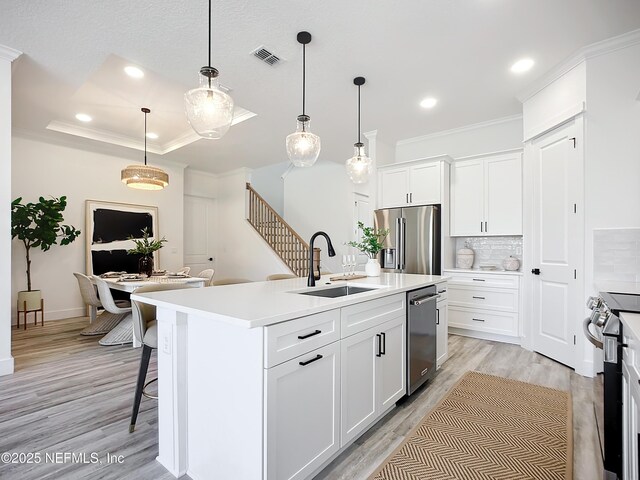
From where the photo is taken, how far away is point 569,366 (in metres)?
3.18

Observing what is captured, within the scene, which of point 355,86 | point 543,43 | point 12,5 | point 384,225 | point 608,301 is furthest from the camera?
point 384,225

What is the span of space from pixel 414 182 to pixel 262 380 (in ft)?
13.7

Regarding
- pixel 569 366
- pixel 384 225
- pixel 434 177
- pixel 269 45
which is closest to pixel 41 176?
pixel 269 45

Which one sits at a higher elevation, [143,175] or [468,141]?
[468,141]

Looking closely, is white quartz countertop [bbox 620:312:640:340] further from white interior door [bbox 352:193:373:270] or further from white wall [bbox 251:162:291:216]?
white wall [bbox 251:162:291:216]

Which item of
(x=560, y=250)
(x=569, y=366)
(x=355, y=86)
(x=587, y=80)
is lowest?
(x=569, y=366)

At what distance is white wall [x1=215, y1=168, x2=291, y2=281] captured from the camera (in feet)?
22.3

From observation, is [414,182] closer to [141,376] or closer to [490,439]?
[490,439]

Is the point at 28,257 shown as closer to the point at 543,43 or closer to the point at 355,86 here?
the point at 355,86

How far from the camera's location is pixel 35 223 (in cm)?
477

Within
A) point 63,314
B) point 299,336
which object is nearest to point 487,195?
point 299,336

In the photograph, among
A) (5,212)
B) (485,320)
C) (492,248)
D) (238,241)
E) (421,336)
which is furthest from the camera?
(238,241)

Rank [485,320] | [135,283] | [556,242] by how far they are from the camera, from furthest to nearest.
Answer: [485,320] < [135,283] < [556,242]

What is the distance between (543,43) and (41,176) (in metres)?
6.99
